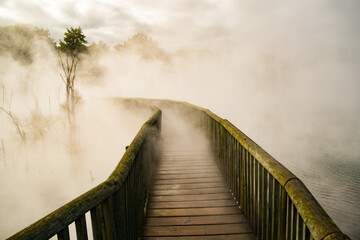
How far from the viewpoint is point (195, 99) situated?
3422 cm

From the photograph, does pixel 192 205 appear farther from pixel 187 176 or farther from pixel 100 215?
pixel 100 215

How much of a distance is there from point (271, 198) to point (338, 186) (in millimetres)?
8439

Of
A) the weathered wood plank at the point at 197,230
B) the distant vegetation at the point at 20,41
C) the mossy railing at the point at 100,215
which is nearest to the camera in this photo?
Result: the mossy railing at the point at 100,215

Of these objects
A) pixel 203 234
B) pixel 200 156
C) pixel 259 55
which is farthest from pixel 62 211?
pixel 259 55

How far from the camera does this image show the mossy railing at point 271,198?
1354 mm

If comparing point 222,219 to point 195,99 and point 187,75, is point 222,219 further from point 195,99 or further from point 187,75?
point 187,75

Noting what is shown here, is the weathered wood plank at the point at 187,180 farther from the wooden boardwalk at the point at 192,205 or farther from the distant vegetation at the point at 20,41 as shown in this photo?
the distant vegetation at the point at 20,41

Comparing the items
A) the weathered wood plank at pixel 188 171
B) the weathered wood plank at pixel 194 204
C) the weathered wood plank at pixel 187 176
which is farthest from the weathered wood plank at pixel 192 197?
the weathered wood plank at pixel 188 171

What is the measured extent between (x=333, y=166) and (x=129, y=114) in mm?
11908

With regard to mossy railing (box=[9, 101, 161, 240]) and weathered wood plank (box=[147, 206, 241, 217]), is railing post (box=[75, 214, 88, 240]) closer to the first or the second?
mossy railing (box=[9, 101, 161, 240])

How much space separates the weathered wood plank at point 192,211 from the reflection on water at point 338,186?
15.5ft

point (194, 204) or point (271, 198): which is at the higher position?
point (271, 198)

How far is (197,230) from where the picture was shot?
2914mm

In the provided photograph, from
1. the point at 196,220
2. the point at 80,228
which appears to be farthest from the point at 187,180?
the point at 80,228
